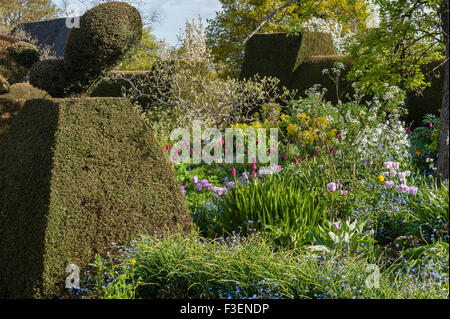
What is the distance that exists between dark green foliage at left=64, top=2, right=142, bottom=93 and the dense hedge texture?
148 cm

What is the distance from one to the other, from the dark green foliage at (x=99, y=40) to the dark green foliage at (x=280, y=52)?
6009 mm

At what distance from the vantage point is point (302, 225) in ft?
12.6

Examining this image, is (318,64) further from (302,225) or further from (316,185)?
(302,225)

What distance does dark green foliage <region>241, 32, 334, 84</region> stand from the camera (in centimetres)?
1193

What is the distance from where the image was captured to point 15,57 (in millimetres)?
7566

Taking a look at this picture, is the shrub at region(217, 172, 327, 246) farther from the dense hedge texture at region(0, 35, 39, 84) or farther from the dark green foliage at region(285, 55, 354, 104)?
the dark green foliage at region(285, 55, 354, 104)

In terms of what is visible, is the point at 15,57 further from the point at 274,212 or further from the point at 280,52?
the point at 280,52

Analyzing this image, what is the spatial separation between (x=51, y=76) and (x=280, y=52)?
→ 713cm

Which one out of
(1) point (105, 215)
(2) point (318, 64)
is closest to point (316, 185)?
(1) point (105, 215)

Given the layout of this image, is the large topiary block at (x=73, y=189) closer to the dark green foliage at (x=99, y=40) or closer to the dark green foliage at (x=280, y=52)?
the dark green foliage at (x=99, y=40)

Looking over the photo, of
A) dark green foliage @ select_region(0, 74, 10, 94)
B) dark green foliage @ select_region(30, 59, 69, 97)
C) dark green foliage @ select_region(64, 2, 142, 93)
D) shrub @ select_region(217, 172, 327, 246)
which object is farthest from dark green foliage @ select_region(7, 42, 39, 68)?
shrub @ select_region(217, 172, 327, 246)

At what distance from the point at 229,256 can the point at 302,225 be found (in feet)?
3.47
